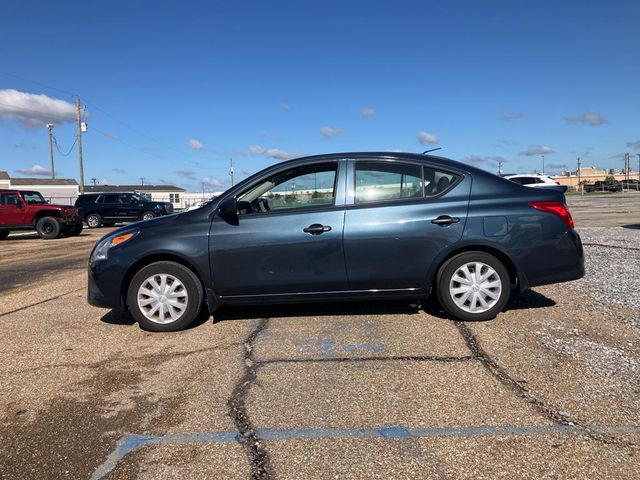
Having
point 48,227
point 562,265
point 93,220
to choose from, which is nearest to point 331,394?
point 562,265

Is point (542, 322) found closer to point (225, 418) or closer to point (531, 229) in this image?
point (531, 229)

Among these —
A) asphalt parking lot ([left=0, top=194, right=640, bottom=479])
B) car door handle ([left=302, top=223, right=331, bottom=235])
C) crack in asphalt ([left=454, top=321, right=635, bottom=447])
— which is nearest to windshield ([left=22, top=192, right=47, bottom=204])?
asphalt parking lot ([left=0, top=194, right=640, bottom=479])

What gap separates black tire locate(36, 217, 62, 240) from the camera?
1891 cm

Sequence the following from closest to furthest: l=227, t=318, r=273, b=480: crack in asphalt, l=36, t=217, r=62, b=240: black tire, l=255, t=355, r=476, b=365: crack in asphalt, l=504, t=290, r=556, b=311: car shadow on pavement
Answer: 1. l=227, t=318, r=273, b=480: crack in asphalt
2. l=255, t=355, r=476, b=365: crack in asphalt
3. l=504, t=290, r=556, b=311: car shadow on pavement
4. l=36, t=217, r=62, b=240: black tire

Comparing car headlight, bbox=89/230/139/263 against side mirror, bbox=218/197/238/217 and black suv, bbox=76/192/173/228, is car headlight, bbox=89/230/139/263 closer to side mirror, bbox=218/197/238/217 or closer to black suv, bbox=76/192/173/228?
side mirror, bbox=218/197/238/217

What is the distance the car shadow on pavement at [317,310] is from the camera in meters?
5.41

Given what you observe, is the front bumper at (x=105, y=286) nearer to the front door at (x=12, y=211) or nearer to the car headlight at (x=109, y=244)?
the car headlight at (x=109, y=244)

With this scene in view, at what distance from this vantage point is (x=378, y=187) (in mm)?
5090

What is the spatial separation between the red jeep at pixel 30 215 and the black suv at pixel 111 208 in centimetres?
683

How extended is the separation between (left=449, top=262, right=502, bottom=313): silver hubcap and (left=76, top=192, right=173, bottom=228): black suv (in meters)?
23.2

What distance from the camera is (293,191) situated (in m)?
5.18

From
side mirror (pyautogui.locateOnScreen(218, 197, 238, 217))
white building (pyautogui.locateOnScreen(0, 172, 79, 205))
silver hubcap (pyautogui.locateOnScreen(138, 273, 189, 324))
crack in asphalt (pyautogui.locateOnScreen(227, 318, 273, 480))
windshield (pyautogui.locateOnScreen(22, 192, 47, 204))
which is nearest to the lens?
crack in asphalt (pyautogui.locateOnScreen(227, 318, 273, 480))

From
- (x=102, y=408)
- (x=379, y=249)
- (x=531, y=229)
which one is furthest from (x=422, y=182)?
(x=102, y=408)

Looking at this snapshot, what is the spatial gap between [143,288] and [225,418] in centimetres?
230
